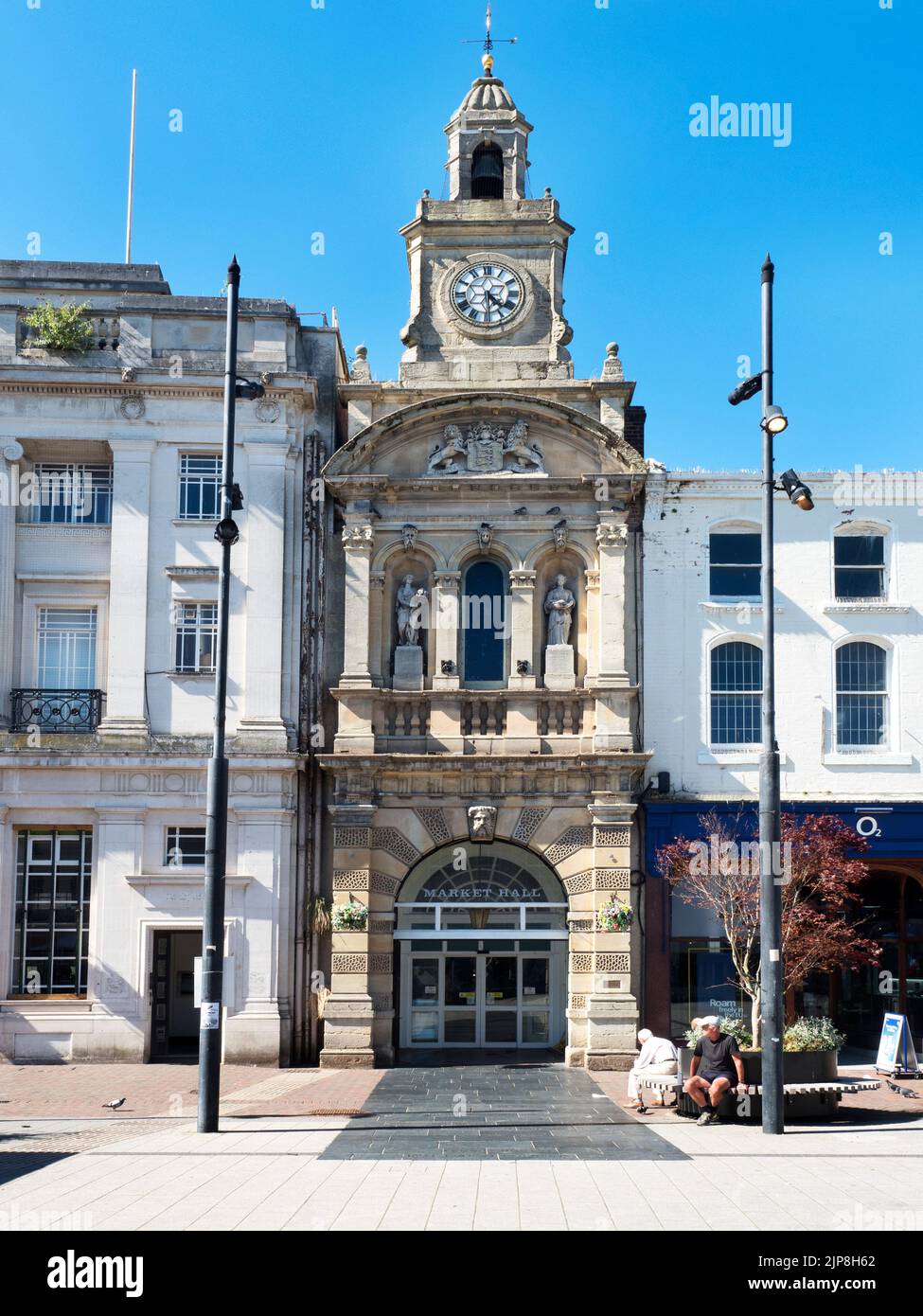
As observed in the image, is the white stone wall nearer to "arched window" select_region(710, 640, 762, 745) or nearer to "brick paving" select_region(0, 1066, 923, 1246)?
"arched window" select_region(710, 640, 762, 745)

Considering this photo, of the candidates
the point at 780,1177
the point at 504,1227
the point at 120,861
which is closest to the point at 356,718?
the point at 120,861

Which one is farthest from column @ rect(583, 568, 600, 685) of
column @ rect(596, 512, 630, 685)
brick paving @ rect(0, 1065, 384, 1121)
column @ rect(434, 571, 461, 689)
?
brick paving @ rect(0, 1065, 384, 1121)

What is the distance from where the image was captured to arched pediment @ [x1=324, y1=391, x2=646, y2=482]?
29047 millimetres

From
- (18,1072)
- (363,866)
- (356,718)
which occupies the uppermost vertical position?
(356,718)

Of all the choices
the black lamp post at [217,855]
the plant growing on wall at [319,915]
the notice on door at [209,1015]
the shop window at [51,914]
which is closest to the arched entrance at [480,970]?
the plant growing on wall at [319,915]

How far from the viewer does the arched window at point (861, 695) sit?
29.2 metres

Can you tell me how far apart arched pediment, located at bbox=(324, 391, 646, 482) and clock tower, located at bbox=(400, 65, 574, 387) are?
0.85m

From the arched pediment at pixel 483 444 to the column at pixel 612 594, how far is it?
3.91ft

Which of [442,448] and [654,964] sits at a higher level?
[442,448]

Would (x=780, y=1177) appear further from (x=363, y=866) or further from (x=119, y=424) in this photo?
(x=119, y=424)

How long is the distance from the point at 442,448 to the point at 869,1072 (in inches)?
549

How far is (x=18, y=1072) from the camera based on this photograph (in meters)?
26.2

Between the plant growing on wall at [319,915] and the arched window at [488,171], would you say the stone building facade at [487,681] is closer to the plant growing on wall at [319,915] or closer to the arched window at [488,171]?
the plant growing on wall at [319,915]

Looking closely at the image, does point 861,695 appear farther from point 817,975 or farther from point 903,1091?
point 903,1091
